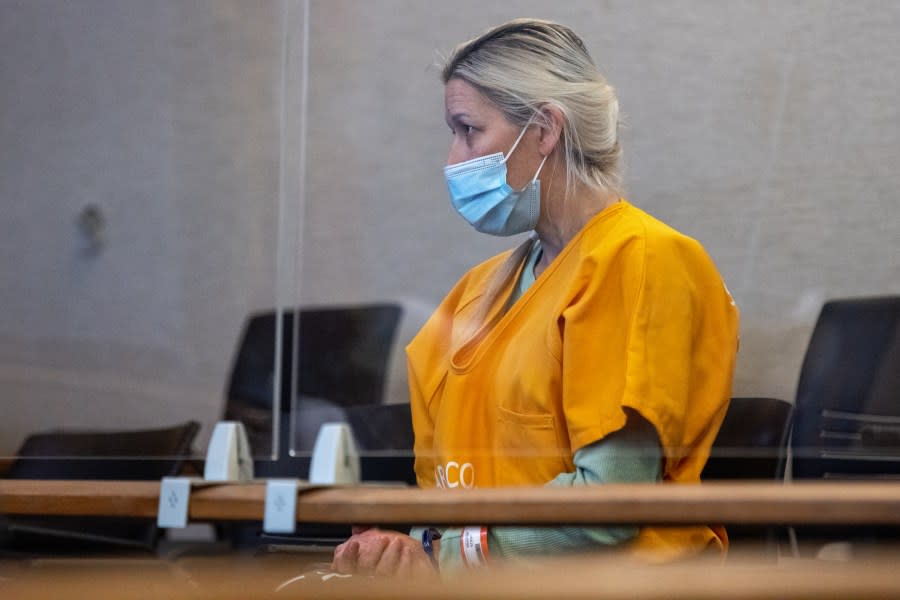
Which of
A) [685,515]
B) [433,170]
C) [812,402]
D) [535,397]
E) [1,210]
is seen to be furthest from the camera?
[1,210]

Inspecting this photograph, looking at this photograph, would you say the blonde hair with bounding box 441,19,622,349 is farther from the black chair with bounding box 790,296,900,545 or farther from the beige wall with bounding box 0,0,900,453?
the black chair with bounding box 790,296,900,545

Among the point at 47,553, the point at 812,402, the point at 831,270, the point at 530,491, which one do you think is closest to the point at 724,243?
the point at 831,270

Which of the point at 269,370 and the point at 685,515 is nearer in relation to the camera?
the point at 685,515

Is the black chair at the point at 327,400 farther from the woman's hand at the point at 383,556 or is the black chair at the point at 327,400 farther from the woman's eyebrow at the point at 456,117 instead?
the woman's eyebrow at the point at 456,117

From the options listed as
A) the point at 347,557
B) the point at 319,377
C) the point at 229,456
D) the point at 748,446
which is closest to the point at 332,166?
the point at 319,377

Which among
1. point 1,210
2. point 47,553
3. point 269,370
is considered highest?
point 1,210

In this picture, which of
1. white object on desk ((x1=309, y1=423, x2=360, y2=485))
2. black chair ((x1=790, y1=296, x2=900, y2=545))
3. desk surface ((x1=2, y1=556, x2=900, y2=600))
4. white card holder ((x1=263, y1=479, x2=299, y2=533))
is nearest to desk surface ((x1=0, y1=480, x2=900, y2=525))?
white card holder ((x1=263, y1=479, x2=299, y2=533))

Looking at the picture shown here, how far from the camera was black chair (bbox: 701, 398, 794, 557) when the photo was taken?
5.12ft

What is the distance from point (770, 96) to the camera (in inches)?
65.3

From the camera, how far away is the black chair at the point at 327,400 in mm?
1781

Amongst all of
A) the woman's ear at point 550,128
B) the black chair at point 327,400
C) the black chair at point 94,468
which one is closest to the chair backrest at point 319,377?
the black chair at point 327,400

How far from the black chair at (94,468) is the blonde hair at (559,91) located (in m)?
0.65

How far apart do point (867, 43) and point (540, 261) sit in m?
0.53

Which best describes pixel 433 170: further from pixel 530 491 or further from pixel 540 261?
pixel 530 491
